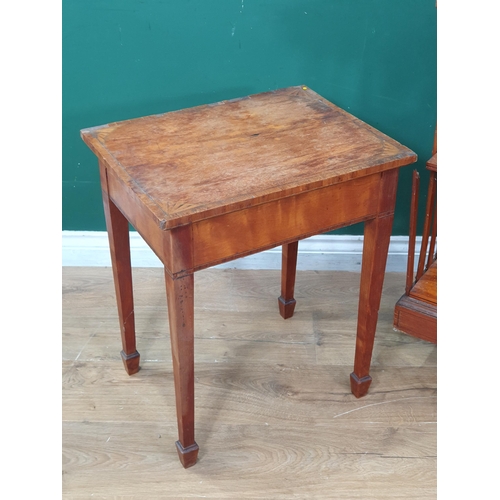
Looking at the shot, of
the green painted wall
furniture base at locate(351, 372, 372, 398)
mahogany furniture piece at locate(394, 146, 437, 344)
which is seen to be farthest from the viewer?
the green painted wall

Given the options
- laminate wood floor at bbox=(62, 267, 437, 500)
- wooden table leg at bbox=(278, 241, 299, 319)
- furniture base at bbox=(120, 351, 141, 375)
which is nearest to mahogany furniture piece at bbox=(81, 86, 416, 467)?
laminate wood floor at bbox=(62, 267, 437, 500)

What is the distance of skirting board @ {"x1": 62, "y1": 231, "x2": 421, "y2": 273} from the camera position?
235cm

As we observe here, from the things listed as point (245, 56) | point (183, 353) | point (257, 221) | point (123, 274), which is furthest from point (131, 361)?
point (245, 56)

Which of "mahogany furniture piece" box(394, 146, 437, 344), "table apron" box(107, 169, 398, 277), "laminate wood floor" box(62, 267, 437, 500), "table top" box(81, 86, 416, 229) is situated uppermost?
"table top" box(81, 86, 416, 229)

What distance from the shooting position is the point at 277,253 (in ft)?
7.79

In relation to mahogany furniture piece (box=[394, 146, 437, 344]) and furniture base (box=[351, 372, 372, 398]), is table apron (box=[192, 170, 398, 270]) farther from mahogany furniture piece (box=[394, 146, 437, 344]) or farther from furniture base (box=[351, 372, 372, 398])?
furniture base (box=[351, 372, 372, 398])

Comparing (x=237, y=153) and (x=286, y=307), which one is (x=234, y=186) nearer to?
(x=237, y=153)

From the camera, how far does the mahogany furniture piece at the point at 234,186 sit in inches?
54.5

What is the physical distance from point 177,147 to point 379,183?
0.44 meters

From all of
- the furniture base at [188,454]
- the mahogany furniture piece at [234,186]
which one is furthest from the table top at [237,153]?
the furniture base at [188,454]

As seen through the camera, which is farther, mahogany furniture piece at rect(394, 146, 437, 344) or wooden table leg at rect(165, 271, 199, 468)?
mahogany furniture piece at rect(394, 146, 437, 344)

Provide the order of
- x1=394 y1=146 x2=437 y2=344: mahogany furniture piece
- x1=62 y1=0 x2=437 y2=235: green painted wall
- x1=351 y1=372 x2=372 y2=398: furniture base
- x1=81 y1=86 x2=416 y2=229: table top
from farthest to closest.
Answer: x1=62 y1=0 x2=437 y2=235: green painted wall < x1=351 y1=372 x2=372 y2=398: furniture base < x1=394 y1=146 x2=437 y2=344: mahogany furniture piece < x1=81 y1=86 x2=416 y2=229: table top

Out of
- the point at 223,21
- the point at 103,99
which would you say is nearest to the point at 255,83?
the point at 223,21

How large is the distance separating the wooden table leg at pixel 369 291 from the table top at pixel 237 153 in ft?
0.59
